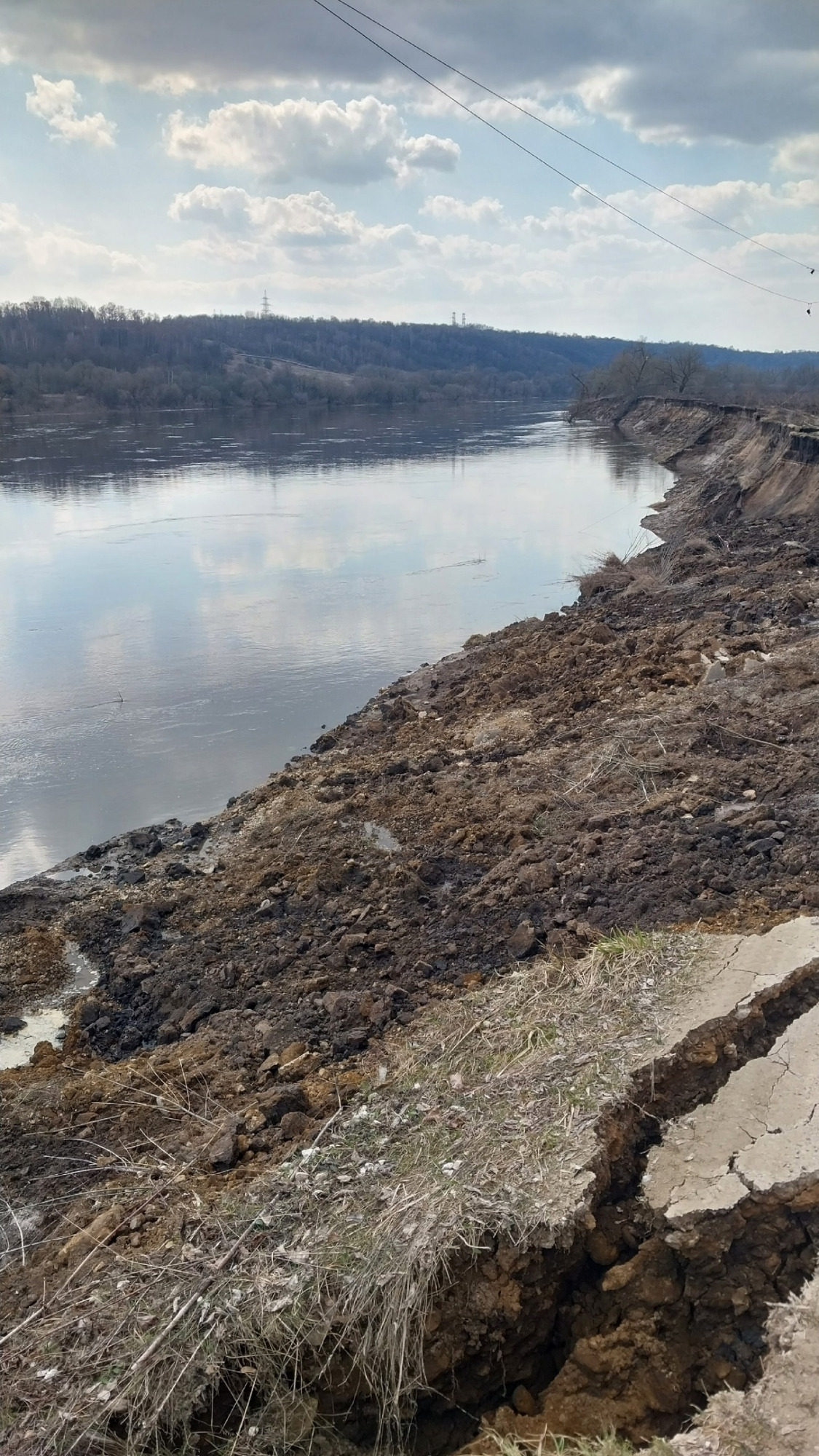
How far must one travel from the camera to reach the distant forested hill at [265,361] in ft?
244

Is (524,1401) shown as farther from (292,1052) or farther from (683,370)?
(683,370)

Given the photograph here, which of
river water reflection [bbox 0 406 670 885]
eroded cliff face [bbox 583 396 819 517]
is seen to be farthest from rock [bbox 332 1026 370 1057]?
eroded cliff face [bbox 583 396 819 517]

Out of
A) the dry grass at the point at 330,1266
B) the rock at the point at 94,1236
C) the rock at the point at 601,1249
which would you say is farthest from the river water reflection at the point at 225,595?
the rock at the point at 601,1249

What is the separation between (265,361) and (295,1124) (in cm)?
12323

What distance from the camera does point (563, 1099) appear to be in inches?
138

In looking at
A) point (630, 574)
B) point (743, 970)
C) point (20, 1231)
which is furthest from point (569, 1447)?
point (630, 574)

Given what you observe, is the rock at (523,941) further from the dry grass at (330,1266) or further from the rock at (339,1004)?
the dry grass at (330,1266)

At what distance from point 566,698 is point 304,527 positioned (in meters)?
16.3

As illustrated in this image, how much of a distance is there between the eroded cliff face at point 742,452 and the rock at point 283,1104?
1924 centimetres

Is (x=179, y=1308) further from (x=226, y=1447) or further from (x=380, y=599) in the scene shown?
(x=380, y=599)

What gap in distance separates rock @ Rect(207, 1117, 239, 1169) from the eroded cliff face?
64.0 feet

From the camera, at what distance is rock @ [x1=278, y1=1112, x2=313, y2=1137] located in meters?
3.89

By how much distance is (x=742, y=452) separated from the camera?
95.0 feet

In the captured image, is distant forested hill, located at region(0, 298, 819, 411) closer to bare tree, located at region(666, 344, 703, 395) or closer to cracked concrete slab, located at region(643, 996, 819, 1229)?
bare tree, located at region(666, 344, 703, 395)
